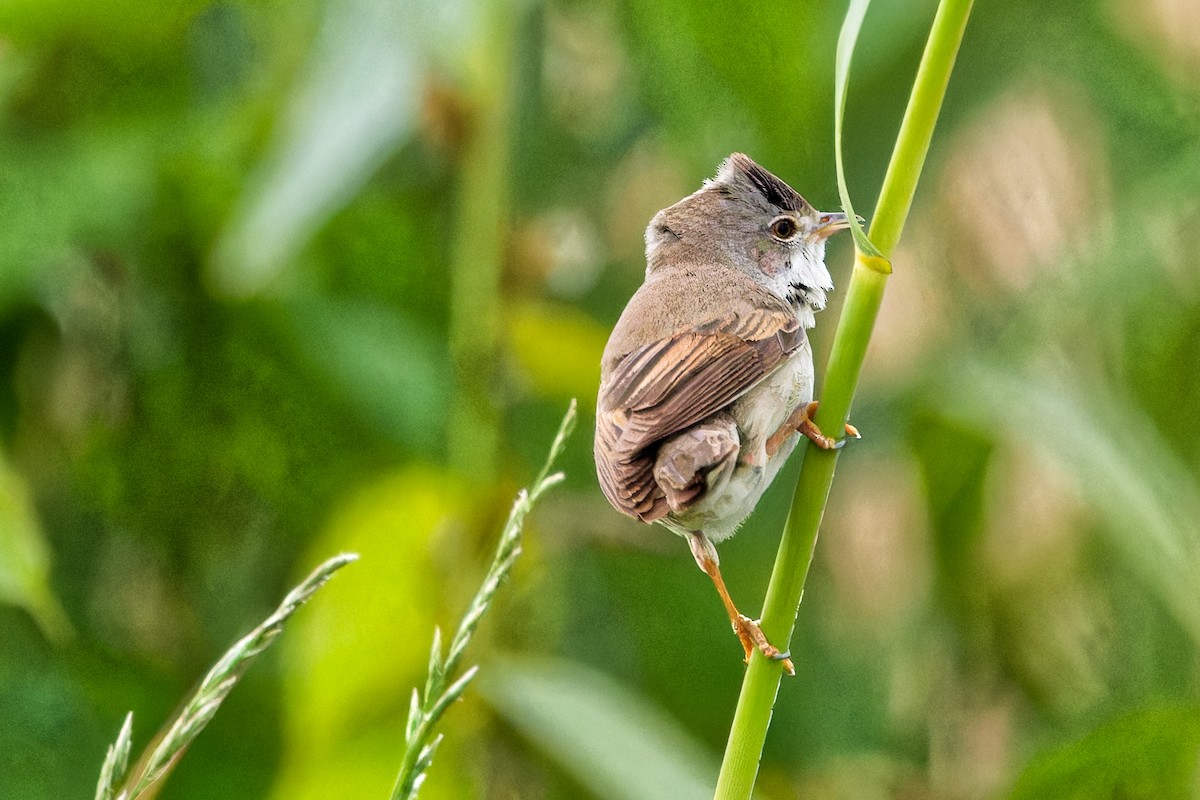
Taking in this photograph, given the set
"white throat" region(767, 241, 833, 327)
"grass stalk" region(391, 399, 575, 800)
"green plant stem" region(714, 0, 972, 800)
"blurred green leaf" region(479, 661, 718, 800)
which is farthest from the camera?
"white throat" region(767, 241, 833, 327)

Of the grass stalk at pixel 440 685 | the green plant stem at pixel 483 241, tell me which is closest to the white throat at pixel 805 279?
the green plant stem at pixel 483 241

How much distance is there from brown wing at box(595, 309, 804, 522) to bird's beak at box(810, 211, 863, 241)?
0.25 m

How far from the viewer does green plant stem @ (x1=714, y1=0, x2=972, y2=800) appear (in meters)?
1.04

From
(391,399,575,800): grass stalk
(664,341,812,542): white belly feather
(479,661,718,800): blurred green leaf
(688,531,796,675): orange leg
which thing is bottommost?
(479,661,718,800): blurred green leaf

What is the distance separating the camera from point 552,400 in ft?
7.59

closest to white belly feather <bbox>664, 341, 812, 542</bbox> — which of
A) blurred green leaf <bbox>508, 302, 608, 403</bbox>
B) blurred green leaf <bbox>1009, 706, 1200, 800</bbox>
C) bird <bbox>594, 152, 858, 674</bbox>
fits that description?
bird <bbox>594, 152, 858, 674</bbox>

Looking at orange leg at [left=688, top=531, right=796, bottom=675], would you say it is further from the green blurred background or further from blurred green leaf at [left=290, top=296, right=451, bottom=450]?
blurred green leaf at [left=290, top=296, right=451, bottom=450]

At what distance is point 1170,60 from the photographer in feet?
7.64

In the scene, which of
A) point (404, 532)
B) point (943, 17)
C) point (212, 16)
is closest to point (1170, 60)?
point (943, 17)

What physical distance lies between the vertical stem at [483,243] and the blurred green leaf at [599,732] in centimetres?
35

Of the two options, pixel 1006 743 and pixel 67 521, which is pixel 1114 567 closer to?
pixel 1006 743

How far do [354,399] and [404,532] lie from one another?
1.52 ft

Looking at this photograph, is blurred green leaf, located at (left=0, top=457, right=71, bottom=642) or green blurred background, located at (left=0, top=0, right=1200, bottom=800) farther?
green blurred background, located at (left=0, top=0, right=1200, bottom=800)

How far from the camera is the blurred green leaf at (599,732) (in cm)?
171
